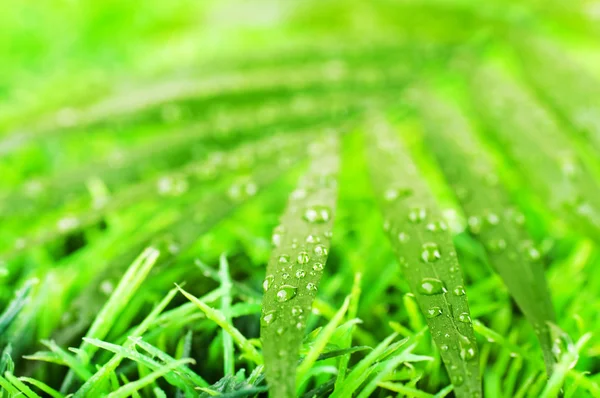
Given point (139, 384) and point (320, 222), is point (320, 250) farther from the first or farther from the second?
point (139, 384)

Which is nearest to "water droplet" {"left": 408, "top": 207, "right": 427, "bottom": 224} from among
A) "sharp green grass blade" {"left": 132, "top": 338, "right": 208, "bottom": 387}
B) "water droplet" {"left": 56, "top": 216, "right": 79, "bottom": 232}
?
"sharp green grass blade" {"left": 132, "top": 338, "right": 208, "bottom": 387}

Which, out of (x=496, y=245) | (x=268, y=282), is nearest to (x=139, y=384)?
(x=268, y=282)

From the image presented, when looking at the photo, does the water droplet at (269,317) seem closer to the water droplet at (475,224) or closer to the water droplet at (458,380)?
the water droplet at (458,380)

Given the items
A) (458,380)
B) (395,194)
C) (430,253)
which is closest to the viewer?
(458,380)

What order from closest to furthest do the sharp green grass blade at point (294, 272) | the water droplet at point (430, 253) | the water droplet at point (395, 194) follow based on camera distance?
1. the sharp green grass blade at point (294, 272)
2. the water droplet at point (430, 253)
3. the water droplet at point (395, 194)


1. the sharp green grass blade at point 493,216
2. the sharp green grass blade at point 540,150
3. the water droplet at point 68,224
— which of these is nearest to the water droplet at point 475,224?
the sharp green grass blade at point 493,216

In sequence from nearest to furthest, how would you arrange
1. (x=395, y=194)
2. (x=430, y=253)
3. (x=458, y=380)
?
(x=458, y=380) → (x=430, y=253) → (x=395, y=194)

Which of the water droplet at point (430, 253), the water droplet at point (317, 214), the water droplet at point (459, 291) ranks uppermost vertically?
the water droplet at point (317, 214)
